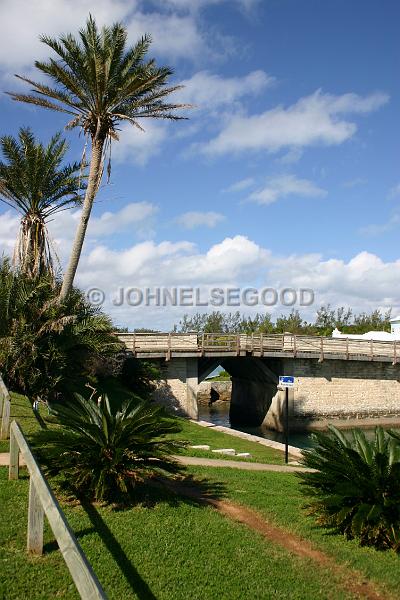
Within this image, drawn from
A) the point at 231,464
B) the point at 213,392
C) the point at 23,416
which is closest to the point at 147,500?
the point at 231,464

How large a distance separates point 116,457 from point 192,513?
1.26 metres

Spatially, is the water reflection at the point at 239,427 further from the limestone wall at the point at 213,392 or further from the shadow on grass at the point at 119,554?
the shadow on grass at the point at 119,554

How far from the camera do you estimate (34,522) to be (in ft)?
16.4

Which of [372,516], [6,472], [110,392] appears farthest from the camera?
[110,392]

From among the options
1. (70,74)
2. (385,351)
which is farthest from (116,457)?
(385,351)

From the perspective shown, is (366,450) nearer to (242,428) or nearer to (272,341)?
(272,341)

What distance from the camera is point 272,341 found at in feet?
108

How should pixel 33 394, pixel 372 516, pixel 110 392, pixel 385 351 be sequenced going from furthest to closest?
pixel 385 351 → pixel 110 392 → pixel 33 394 → pixel 372 516

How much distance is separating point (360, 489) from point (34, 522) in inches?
154

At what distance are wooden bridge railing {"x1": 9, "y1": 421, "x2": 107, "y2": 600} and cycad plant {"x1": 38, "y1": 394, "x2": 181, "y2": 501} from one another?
0.75 metres

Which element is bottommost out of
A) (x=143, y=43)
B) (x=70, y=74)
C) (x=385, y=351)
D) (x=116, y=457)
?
(x=116, y=457)

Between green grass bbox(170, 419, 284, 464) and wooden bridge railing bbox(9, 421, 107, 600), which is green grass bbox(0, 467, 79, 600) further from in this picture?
green grass bbox(170, 419, 284, 464)

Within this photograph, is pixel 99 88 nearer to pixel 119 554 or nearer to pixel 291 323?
pixel 119 554

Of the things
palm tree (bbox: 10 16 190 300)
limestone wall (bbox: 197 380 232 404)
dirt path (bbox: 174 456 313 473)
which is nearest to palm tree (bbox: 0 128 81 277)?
palm tree (bbox: 10 16 190 300)
